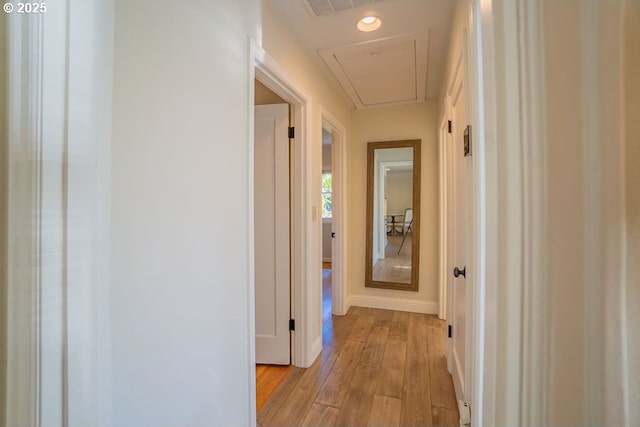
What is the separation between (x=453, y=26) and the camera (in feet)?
5.48

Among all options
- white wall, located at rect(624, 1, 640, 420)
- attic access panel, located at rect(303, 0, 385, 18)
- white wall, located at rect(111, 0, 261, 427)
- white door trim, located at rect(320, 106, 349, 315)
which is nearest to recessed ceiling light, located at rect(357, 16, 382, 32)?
attic access panel, located at rect(303, 0, 385, 18)

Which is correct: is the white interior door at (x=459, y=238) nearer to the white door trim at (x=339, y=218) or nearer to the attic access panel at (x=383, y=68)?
the attic access panel at (x=383, y=68)

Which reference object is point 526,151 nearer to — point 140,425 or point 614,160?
point 614,160

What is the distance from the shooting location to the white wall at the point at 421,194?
3.10 meters

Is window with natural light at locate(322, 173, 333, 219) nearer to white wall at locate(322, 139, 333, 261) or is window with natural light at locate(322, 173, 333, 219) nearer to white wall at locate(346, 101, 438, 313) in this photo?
white wall at locate(322, 139, 333, 261)

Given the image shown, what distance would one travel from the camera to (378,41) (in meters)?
1.90

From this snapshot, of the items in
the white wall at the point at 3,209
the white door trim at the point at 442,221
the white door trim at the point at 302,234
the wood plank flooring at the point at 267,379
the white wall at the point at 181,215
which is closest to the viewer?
the white wall at the point at 3,209

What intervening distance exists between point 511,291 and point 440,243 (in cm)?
276

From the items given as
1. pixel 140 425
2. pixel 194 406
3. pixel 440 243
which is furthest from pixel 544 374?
pixel 440 243

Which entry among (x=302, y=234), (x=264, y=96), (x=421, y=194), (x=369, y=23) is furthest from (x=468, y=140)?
(x=421, y=194)

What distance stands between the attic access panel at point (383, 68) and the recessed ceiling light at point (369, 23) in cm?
14

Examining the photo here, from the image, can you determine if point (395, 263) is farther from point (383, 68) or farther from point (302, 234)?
point (383, 68)

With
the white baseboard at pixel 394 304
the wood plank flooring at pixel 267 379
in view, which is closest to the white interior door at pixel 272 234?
the wood plank flooring at pixel 267 379

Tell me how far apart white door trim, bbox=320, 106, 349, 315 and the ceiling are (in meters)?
0.62
